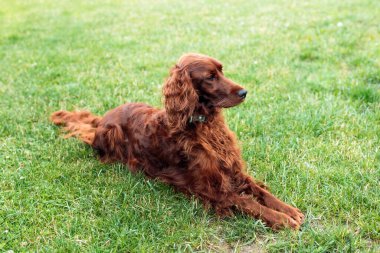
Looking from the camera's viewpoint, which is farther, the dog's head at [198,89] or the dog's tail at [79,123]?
the dog's tail at [79,123]

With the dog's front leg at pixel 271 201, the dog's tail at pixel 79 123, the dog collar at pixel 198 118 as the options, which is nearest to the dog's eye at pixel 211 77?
the dog collar at pixel 198 118

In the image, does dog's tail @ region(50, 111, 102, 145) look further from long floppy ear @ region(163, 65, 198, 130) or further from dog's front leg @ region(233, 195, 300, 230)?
dog's front leg @ region(233, 195, 300, 230)

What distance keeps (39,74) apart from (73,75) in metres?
0.57

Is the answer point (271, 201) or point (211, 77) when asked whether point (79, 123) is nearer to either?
point (211, 77)

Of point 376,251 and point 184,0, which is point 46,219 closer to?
point 376,251

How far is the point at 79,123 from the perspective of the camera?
4746 mm

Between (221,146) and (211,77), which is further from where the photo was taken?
(221,146)

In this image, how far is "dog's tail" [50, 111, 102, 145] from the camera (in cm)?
454

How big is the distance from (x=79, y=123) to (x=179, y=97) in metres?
1.86

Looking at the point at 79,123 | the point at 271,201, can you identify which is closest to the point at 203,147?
the point at 271,201

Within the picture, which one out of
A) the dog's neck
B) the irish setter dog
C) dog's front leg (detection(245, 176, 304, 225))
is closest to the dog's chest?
the irish setter dog

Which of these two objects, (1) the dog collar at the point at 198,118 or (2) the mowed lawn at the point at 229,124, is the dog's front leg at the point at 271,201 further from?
(1) the dog collar at the point at 198,118

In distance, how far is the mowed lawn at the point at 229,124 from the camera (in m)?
3.12

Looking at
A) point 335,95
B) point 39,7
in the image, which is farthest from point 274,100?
point 39,7
